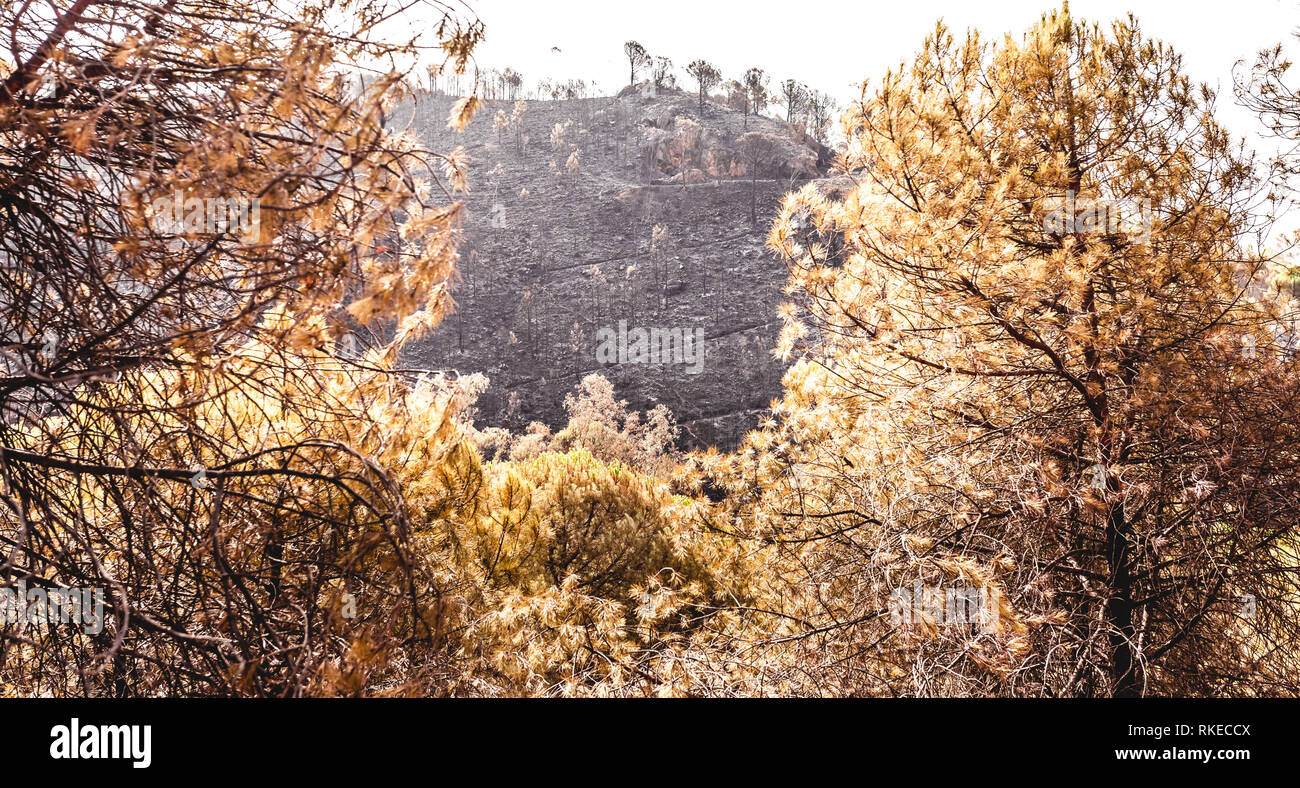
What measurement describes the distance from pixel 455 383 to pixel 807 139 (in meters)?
62.7

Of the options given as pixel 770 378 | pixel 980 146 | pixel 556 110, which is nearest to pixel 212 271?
pixel 980 146

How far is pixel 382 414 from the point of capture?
2660 millimetres

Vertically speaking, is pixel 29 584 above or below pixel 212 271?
below

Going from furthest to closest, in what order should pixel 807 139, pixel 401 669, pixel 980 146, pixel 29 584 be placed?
pixel 807 139 → pixel 980 146 → pixel 401 669 → pixel 29 584

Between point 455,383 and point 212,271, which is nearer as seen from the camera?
point 212,271

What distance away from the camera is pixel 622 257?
51188 mm

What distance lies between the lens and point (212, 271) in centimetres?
228

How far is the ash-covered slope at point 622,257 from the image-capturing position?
41.3 meters

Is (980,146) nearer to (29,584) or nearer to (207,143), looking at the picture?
(207,143)

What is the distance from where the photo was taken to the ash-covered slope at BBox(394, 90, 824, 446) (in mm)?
41281
